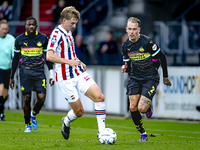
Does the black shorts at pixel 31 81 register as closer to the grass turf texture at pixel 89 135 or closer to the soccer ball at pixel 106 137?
the grass turf texture at pixel 89 135

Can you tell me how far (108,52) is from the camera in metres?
14.0

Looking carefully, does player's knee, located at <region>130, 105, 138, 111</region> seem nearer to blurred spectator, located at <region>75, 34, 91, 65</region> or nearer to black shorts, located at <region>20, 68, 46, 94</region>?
black shorts, located at <region>20, 68, 46, 94</region>

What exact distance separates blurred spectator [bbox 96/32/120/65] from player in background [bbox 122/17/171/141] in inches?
211

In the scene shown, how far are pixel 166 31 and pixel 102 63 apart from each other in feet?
7.93

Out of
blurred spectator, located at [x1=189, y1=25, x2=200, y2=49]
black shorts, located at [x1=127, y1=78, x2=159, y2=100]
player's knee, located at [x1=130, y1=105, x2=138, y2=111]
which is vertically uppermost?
blurred spectator, located at [x1=189, y1=25, x2=200, y2=49]

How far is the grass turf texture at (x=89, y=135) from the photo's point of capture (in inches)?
259

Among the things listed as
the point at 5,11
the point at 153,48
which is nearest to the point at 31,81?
the point at 153,48

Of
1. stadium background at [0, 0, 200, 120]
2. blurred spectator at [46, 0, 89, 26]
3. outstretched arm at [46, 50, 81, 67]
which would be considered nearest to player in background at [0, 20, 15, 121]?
stadium background at [0, 0, 200, 120]

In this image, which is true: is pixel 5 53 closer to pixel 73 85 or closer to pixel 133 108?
pixel 73 85

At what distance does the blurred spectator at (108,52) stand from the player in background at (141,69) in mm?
5359

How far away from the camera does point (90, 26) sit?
55.3 ft

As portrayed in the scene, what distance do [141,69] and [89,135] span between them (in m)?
1.73

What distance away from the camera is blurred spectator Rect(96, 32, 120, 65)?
13125mm

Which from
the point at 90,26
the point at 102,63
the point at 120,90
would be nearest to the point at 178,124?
the point at 120,90
